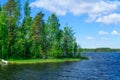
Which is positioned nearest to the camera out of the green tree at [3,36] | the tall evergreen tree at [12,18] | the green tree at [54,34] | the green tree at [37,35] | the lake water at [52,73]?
the lake water at [52,73]

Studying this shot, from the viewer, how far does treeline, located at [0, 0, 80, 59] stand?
108 metres

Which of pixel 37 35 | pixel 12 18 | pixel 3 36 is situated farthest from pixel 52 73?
pixel 37 35

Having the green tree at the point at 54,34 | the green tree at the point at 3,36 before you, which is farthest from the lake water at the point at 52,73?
the green tree at the point at 54,34

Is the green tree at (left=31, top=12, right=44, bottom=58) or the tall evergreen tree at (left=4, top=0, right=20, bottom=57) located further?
the green tree at (left=31, top=12, right=44, bottom=58)

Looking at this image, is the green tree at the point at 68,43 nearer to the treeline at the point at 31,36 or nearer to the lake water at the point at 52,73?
the treeline at the point at 31,36

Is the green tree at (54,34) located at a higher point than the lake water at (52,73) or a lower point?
higher

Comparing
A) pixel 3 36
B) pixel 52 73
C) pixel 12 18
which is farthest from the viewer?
pixel 12 18

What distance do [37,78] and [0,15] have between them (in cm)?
5296

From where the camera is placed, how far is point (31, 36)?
121m

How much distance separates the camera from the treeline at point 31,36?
108444mm

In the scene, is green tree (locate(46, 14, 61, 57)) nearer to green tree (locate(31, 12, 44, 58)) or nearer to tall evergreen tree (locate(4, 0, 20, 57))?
green tree (locate(31, 12, 44, 58))

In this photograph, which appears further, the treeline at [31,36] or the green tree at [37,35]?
the green tree at [37,35]

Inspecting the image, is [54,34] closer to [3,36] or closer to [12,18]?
[12,18]

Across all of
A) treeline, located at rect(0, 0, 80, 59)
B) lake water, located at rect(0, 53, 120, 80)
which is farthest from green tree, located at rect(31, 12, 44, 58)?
lake water, located at rect(0, 53, 120, 80)
